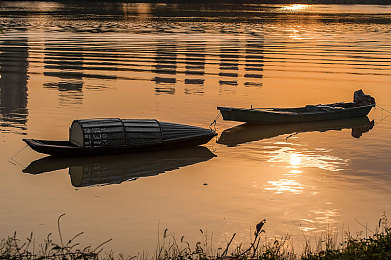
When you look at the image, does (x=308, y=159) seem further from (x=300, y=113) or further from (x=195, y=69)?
(x=195, y=69)

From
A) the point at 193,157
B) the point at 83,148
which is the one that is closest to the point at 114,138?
the point at 83,148

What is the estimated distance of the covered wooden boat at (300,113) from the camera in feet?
92.3

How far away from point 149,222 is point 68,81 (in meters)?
25.7

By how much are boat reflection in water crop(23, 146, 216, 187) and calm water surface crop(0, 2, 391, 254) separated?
0.03 meters

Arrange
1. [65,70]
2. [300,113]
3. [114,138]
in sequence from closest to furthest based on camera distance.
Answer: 1. [114,138]
2. [300,113]
3. [65,70]

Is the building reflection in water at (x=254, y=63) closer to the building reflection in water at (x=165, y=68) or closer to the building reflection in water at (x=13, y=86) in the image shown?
the building reflection in water at (x=165, y=68)

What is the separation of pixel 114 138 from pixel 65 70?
82.0 ft

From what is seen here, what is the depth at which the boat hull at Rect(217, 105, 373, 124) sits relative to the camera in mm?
27953

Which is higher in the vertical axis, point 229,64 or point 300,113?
point 229,64

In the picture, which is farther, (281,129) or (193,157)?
(281,129)

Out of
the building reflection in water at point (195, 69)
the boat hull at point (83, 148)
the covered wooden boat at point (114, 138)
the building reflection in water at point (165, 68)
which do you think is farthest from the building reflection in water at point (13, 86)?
the building reflection in water at point (195, 69)

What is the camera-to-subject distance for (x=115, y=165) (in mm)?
22172

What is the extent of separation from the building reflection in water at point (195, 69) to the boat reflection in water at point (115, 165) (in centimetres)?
1468

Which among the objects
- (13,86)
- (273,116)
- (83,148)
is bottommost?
(83,148)
